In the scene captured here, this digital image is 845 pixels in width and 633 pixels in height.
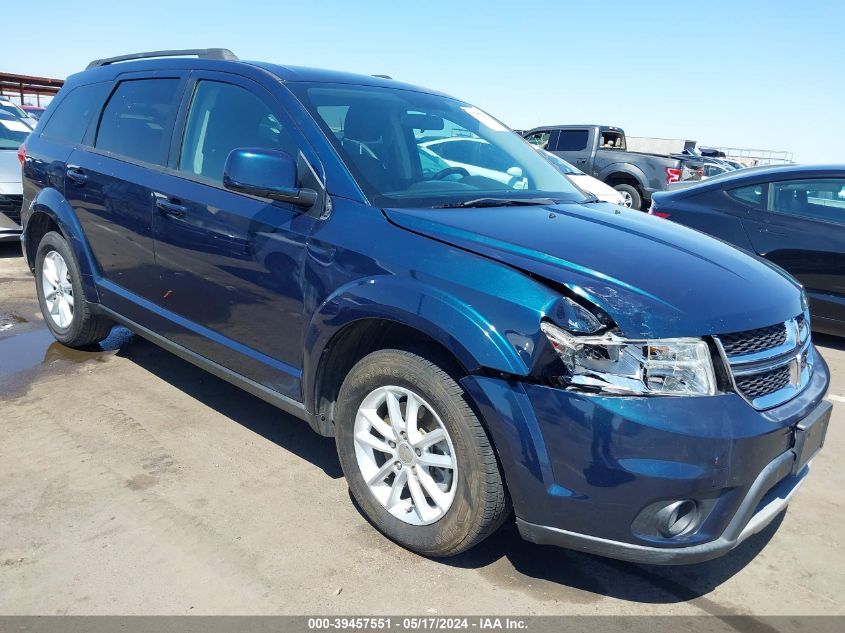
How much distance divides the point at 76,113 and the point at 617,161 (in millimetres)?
11640

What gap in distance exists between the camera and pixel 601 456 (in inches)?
84.7

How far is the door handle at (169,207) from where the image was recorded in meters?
3.46

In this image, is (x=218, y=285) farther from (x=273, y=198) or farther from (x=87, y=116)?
(x=87, y=116)

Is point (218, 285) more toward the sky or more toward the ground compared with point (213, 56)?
more toward the ground


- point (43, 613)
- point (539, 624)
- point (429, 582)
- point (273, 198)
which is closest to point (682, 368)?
point (539, 624)

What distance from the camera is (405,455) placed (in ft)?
8.78

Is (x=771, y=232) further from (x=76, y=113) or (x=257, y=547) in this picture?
(x=76, y=113)

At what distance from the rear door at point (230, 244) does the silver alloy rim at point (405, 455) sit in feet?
1.48

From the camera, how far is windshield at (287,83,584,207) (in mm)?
2990

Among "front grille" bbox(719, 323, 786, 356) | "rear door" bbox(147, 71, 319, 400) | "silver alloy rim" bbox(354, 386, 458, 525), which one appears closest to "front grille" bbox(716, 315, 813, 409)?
"front grille" bbox(719, 323, 786, 356)

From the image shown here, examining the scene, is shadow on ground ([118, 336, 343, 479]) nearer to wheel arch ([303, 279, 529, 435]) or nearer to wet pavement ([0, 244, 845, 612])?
wet pavement ([0, 244, 845, 612])

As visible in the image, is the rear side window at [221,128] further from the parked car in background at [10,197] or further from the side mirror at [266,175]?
the parked car in background at [10,197]

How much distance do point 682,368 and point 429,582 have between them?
3.96 ft

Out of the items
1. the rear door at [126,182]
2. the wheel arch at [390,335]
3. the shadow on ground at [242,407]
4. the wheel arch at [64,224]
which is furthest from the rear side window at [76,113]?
the wheel arch at [390,335]
